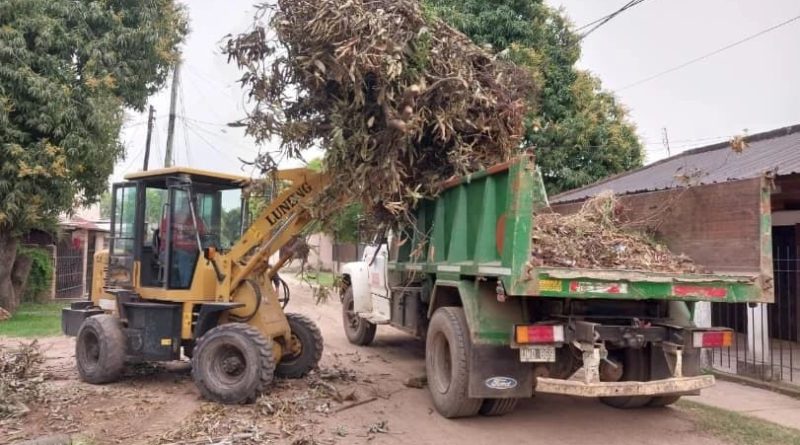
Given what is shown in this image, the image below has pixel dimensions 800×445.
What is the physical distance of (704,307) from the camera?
9570mm

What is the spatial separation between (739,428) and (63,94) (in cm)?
1399

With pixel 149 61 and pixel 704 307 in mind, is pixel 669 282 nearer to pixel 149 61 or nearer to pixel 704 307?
pixel 704 307

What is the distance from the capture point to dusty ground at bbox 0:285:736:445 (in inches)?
221

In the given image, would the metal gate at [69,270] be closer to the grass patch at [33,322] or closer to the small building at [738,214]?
the grass patch at [33,322]

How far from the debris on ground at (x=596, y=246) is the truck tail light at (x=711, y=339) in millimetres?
577

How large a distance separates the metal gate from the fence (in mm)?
18507

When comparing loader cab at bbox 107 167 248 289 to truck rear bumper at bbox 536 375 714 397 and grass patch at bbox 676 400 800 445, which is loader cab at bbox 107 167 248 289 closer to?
truck rear bumper at bbox 536 375 714 397

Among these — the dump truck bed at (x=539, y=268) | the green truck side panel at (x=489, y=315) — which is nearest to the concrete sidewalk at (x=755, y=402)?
the dump truck bed at (x=539, y=268)

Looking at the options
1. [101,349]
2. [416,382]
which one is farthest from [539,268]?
[101,349]

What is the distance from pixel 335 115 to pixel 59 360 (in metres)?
6.12

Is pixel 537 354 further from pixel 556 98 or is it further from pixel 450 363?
pixel 556 98

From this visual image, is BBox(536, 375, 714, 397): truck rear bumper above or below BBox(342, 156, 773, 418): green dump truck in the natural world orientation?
below

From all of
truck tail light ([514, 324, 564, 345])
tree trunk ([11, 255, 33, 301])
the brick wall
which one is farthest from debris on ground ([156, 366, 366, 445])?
tree trunk ([11, 255, 33, 301])

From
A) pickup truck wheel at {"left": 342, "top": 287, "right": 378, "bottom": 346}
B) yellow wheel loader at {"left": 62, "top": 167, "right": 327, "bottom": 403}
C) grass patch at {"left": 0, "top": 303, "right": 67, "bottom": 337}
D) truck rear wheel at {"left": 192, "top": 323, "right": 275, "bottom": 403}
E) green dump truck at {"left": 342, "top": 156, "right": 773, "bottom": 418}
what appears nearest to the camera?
green dump truck at {"left": 342, "top": 156, "right": 773, "bottom": 418}
